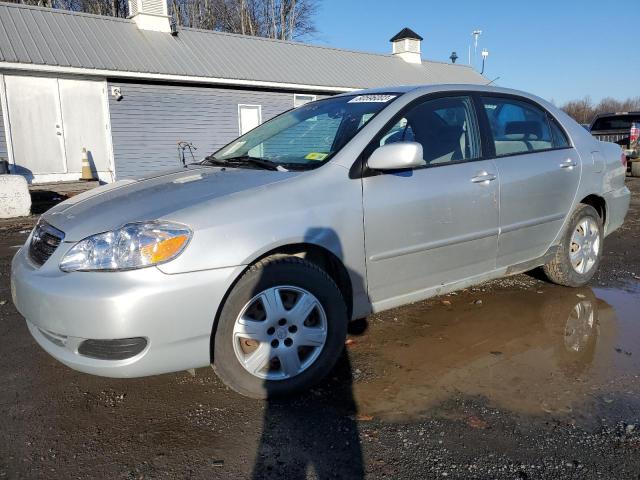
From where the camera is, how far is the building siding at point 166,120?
12.8 metres

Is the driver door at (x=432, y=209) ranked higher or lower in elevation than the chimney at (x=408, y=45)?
lower

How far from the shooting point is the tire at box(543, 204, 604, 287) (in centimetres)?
423

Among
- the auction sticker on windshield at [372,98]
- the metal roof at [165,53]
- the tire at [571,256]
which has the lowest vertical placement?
the tire at [571,256]

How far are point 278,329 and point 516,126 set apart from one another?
8.63 ft

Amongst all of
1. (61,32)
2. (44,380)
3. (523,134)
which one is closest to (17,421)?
(44,380)

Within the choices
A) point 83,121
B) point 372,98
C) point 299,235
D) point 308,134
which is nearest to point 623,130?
point 372,98

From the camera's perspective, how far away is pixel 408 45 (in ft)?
67.5

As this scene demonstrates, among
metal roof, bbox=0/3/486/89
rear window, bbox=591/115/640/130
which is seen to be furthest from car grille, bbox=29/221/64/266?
rear window, bbox=591/115/640/130

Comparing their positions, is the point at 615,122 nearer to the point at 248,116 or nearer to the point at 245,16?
the point at 248,116

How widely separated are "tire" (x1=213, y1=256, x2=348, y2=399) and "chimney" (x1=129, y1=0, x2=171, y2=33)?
13.5 metres

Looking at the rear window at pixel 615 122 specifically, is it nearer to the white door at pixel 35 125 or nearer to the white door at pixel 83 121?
the white door at pixel 83 121

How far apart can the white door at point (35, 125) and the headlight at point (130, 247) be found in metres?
10.6

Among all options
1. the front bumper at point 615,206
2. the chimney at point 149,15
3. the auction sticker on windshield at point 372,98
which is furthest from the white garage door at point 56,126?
the front bumper at point 615,206

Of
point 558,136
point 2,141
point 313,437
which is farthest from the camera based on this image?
point 2,141
